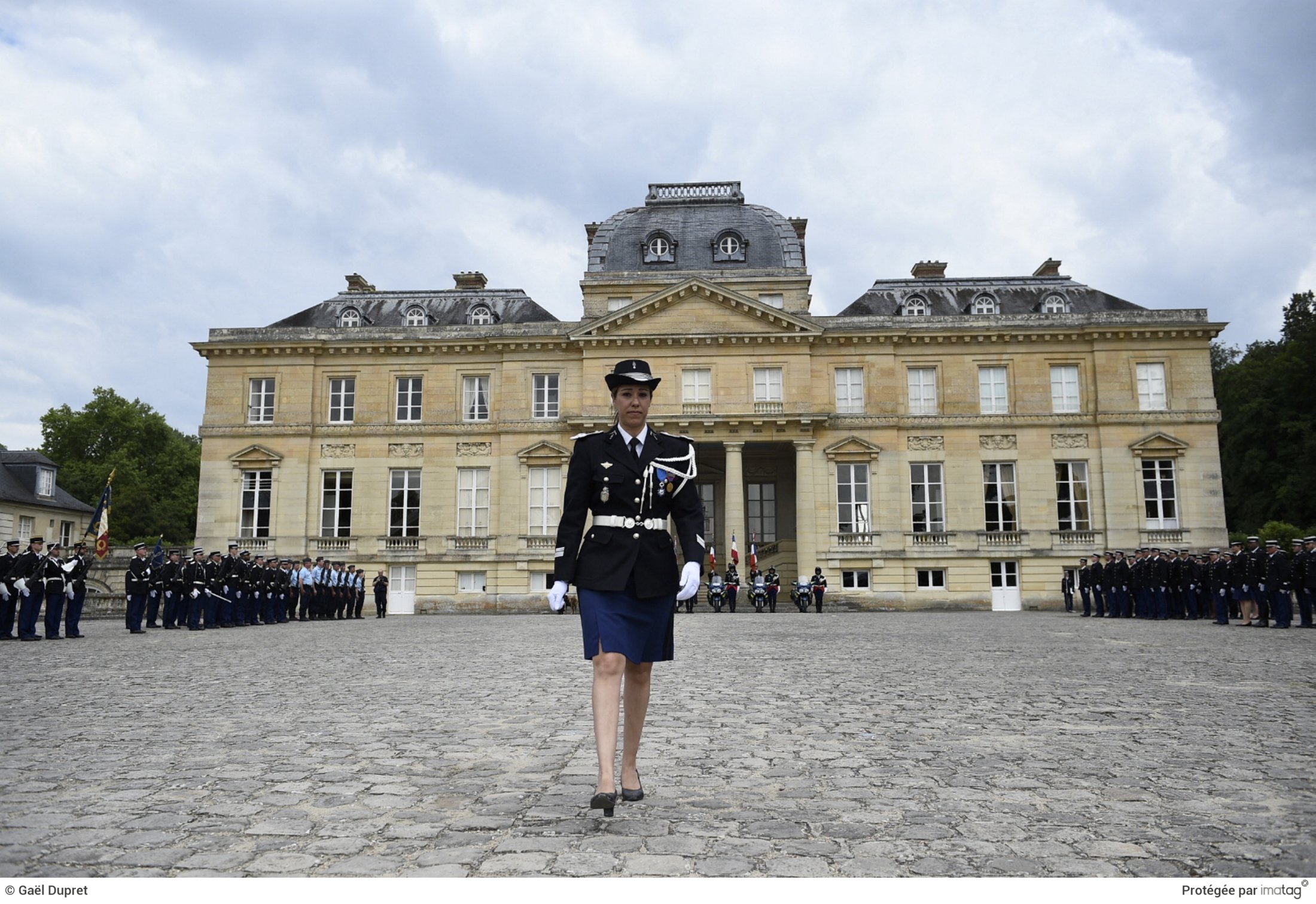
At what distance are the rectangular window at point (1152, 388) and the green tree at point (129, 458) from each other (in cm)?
5623

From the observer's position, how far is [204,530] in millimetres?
41594

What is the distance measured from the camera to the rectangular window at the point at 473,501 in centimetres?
4153

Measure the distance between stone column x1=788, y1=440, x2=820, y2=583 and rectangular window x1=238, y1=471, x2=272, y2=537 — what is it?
18.5 meters

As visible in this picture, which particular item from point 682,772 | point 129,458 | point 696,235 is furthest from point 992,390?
point 129,458

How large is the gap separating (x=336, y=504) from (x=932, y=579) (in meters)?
24.2

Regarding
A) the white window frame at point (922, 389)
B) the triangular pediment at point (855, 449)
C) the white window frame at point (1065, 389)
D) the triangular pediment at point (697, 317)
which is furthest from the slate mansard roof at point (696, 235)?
the white window frame at point (1065, 389)

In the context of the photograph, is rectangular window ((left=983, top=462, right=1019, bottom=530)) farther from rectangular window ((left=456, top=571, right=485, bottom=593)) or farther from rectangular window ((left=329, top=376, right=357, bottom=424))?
rectangular window ((left=329, top=376, right=357, bottom=424))

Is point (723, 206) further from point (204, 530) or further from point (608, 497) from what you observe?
point (608, 497)

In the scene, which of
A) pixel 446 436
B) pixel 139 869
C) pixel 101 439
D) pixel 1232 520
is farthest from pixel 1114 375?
pixel 101 439

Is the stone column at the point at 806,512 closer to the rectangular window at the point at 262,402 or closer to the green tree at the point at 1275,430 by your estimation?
the green tree at the point at 1275,430

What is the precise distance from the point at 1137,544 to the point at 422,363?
2931cm

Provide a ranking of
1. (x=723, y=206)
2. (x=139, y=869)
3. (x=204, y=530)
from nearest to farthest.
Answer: (x=139, y=869) → (x=204, y=530) → (x=723, y=206)

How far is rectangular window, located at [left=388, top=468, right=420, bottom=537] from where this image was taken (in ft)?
136

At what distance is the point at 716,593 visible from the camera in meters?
35.8
